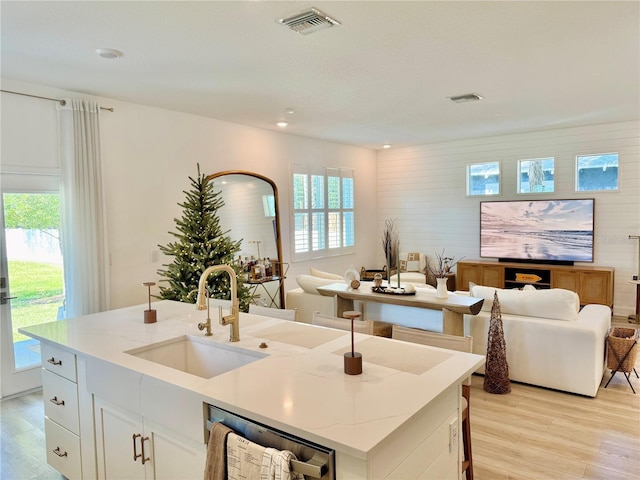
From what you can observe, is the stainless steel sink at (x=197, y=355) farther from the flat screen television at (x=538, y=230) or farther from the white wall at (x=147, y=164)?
the flat screen television at (x=538, y=230)

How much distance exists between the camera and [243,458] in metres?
1.50

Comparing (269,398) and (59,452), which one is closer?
(269,398)

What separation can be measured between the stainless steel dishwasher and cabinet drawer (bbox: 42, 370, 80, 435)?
1158 mm

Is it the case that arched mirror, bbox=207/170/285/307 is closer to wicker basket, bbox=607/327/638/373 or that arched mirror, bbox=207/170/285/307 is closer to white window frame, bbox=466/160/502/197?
white window frame, bbox=466/160/502/197

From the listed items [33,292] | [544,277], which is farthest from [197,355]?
[544,277]

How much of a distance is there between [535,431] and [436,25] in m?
2.94

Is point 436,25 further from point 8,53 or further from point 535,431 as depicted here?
Answer: point 8,53

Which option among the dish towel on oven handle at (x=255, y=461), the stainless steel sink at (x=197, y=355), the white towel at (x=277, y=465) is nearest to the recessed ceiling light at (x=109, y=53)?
the stainless steel sink at (x=197, y=355)

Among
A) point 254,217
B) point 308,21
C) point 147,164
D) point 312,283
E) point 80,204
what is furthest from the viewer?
point 254,217

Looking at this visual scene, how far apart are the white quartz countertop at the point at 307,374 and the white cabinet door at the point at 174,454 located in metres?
0.24

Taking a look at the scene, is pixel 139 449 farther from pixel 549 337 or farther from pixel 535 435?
pixel 549 337

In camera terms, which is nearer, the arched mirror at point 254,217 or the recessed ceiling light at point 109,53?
the recessed ceiling light at point 109,53

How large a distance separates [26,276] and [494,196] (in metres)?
6.87

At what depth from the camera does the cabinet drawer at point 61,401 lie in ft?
7.79
